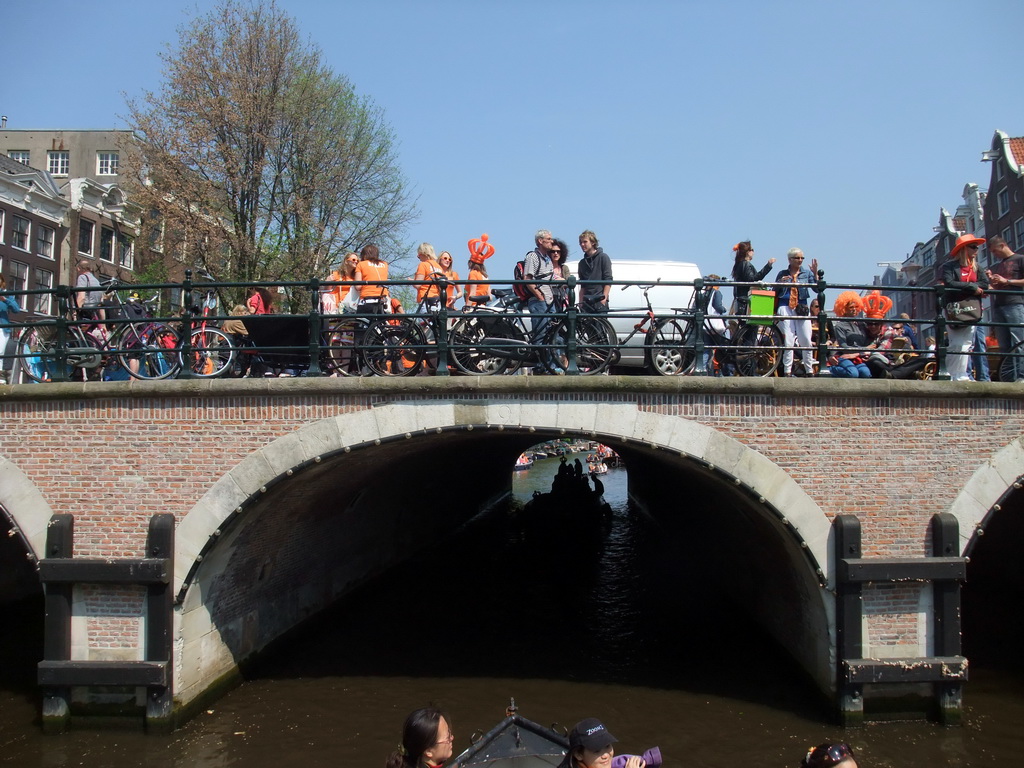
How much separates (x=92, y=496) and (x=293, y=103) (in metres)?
Answer: 15.2

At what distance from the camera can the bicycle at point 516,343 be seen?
870 cm

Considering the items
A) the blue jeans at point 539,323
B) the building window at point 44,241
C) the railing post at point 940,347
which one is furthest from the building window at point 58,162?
the railing post at point 940,347

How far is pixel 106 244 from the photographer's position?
32781 mm

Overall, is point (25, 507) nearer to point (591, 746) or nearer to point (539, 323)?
point (539, 323)

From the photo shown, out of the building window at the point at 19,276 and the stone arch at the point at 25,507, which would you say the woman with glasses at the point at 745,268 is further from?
the building window at the point at 19,276

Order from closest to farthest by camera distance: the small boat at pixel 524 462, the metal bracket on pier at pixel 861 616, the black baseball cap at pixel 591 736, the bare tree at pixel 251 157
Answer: the black baseball cap at pixel 591 736
the metal bracket on pier at pixel 861 616
the bare tree at pixel 251 157
the small boat at pixel 524 462

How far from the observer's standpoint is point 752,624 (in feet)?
37.7

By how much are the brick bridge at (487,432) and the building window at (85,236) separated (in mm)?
25768

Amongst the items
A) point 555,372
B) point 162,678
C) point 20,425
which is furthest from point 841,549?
point 20,425

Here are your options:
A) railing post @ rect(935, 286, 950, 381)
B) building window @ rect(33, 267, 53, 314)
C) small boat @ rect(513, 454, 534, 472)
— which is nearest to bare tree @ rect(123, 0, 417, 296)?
building window @ rect(33, 267, 53, 314)

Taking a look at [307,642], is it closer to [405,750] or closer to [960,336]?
[405,750]

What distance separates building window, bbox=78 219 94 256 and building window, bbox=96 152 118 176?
9.18 metres

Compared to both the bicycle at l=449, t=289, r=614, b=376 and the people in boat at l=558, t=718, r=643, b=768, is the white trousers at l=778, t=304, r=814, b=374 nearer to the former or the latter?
the bicycle at l=449, t=289, r=614, b=376

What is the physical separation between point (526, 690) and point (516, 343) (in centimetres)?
394
